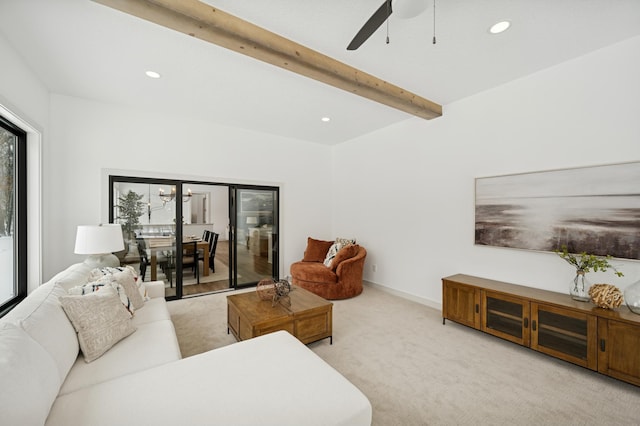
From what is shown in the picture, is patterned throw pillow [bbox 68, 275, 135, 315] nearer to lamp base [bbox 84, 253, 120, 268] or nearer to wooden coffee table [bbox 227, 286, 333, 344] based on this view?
lamp base [bbox 84, 253, 120, 268]

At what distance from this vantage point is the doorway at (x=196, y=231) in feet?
12.8

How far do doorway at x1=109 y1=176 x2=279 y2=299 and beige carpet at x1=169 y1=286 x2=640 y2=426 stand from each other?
3.80 ft

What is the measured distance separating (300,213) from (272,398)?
4233 mm

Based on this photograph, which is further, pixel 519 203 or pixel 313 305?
pixel 519 203

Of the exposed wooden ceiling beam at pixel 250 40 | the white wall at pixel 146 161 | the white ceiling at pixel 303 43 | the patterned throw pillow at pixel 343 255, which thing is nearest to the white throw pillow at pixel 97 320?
the exposed wooden ceiling beam at pixel 250 40

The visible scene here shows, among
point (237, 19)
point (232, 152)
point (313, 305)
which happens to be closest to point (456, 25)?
point (237, 19)

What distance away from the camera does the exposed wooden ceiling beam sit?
1736mm

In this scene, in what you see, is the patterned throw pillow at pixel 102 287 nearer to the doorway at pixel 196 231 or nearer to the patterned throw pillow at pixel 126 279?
the patterned throw pillow at pixel 126 279

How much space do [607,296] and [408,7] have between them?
2.75 metres

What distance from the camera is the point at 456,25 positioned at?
2100mm

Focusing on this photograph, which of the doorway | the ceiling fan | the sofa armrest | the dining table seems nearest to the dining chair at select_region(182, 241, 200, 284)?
the doorway

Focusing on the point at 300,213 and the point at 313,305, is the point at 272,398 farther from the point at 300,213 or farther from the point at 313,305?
the point at 300,213

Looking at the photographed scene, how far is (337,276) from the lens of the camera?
13.5 feet

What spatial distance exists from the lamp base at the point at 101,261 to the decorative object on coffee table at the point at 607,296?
4.81 metres
